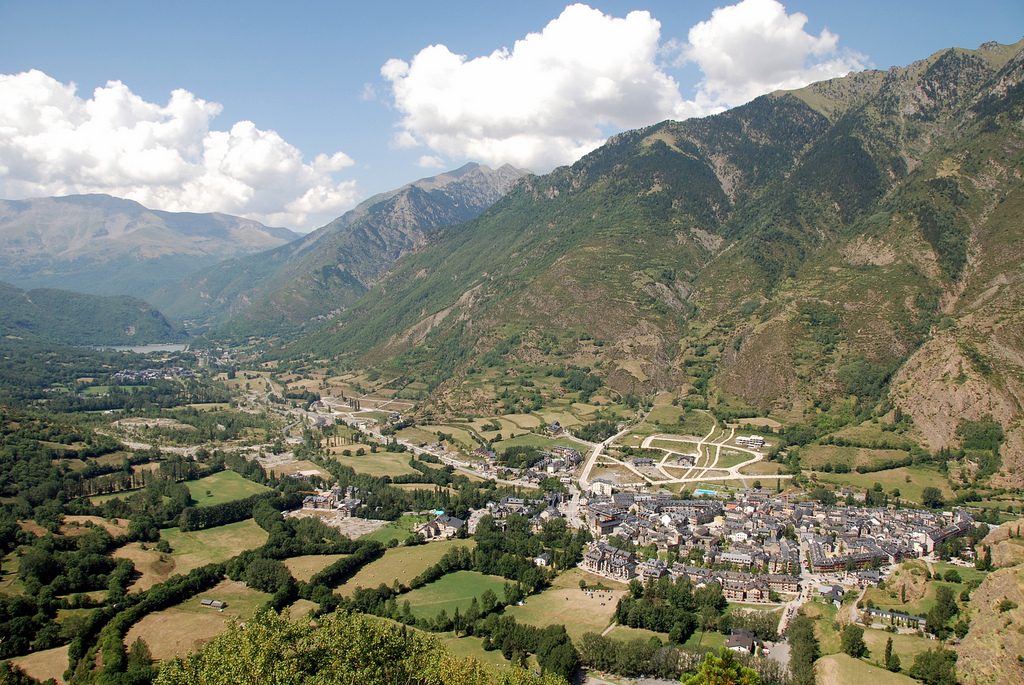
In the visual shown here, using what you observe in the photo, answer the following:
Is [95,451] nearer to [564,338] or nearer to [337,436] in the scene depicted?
[337,436]

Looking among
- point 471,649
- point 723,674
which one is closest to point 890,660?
point 723,674

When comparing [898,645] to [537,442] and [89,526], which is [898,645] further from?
[89,526]

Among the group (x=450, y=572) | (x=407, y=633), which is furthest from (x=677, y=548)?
A: (x=407, y=633)

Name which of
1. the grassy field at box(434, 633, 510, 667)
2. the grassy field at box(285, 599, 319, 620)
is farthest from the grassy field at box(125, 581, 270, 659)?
the grassy field at box(434, 633, 510, 667)

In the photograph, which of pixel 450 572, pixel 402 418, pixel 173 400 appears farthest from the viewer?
pixel 173 400

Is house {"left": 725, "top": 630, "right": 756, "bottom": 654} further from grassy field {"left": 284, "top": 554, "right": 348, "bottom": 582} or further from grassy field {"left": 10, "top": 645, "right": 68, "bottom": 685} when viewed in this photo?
grassy field {"left": 10, "top": 645, "right": 68, "bottom": 685}

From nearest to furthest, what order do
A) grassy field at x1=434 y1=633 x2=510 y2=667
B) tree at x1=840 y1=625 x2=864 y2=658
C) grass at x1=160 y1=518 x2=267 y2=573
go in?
tree at x1=840 y1=625 x2=864 y2=658 < grassy field at x1=434 y1=633 x2=510 y2=667 < grass at x1=160 y1=518 x2=267 y2=573
